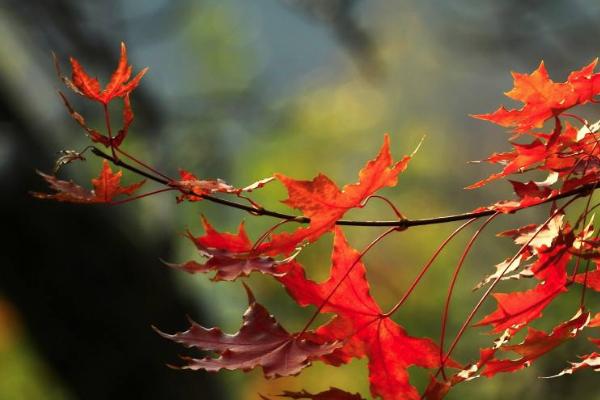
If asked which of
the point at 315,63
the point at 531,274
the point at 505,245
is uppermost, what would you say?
the point at 315,63

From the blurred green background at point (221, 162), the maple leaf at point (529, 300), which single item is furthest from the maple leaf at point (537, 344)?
the blurred green background at point (221, 162)

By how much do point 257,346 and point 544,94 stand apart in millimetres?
271

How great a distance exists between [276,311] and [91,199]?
4117mm

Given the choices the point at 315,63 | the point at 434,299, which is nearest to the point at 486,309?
the point at 434,299

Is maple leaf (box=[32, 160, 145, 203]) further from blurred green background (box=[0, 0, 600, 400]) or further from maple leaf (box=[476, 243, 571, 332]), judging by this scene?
blurred green background (box=[0, 0, 600, 400])

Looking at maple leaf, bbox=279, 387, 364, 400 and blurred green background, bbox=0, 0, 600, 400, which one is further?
blurred green background, bbox=0, 0, 600, 400

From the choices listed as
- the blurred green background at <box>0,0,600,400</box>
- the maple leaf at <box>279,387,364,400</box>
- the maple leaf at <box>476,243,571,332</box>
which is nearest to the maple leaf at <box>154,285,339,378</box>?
the maple leaf at <box>279,387,364,400</box>

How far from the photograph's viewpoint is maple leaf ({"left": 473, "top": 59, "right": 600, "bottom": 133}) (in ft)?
2.02

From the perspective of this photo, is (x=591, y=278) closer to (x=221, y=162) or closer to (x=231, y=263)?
(x=231, y=263)

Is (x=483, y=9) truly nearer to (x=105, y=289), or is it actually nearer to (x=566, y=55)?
(x=566, y=55)

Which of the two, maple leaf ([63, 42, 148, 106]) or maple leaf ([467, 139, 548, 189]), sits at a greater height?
maple leaf ([63, 42, 148, 106])

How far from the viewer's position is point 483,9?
6367 millimetres

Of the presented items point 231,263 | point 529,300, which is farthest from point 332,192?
point 529,300

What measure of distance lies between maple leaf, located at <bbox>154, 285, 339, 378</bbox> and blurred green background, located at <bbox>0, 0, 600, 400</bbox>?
1976mm
